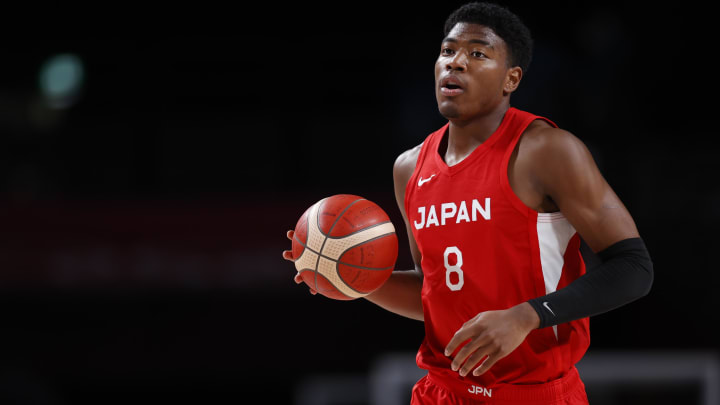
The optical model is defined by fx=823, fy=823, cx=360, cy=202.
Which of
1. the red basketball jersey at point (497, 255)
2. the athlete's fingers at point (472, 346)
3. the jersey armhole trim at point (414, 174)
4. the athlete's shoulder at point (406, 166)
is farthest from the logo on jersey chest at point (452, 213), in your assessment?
the athlete's fingers at point (472, 346)

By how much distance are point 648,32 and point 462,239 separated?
5.87m

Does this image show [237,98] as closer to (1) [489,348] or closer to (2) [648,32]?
(2) [648,32]

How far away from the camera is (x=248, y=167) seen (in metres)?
8.06

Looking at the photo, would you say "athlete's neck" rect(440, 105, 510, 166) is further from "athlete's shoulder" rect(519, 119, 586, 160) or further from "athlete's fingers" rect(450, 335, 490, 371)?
"athlete's fingers" rect(450, 335, 490, 371)

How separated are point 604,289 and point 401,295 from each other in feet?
2.88

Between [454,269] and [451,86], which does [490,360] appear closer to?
[454,269]

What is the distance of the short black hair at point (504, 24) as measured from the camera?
273cm

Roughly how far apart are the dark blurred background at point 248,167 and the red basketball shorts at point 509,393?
4132 millimetres

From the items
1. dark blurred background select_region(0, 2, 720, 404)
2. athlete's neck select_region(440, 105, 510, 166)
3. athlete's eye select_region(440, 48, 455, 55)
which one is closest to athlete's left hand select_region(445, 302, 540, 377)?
athlete's neck select_region(440, 105, 510, 166)

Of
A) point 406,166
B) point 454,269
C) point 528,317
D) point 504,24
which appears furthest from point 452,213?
point 504,24

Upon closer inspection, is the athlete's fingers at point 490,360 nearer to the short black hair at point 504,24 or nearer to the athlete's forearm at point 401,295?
the athlete's forearm at point 401,295

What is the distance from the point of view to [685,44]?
798cm

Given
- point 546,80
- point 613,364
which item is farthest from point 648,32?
point 613,364

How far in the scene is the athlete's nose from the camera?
267 cm
